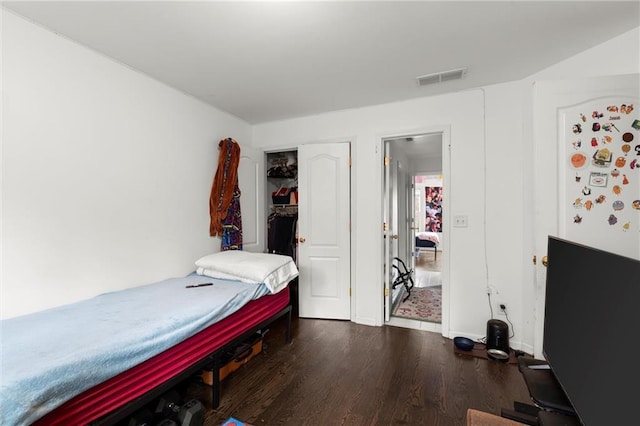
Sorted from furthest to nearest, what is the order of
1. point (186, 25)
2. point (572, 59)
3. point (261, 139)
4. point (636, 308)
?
point (261, 139) → point (572, 59) → point (186, 25) → point (636, 308)

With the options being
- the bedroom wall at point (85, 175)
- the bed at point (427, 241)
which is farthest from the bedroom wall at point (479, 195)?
the bed at point (427, 241)

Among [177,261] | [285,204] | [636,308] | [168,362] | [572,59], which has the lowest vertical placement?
[168,362]

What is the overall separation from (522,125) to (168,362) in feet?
11.1

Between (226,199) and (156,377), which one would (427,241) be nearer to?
(226,199)

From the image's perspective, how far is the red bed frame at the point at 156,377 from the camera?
1204 millimetres

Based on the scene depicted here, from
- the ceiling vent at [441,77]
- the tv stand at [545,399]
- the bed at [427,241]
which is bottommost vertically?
the bed at [427,241]

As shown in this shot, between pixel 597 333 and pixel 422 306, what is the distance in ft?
11.2

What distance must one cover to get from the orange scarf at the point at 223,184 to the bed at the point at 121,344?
821mm

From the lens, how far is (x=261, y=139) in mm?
3814

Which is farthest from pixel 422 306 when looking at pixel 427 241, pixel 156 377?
pixel 427 241

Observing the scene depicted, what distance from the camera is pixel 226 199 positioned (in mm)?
3139

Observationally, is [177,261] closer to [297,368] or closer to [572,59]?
[297,368]

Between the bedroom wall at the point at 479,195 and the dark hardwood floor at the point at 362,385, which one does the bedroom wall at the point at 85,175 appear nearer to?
the dark hardwood floor at the point at 362,385

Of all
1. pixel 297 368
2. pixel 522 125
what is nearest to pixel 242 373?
pixel 297 368
